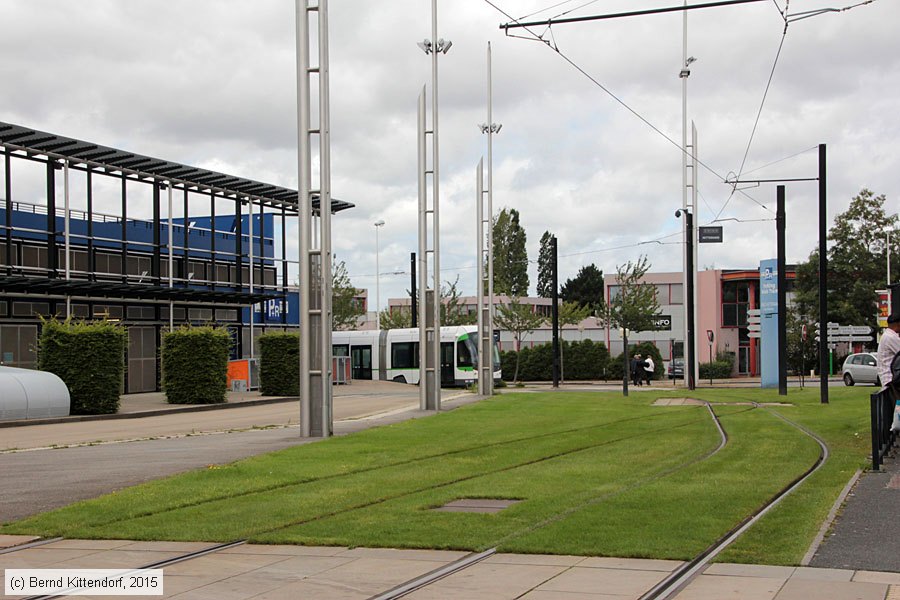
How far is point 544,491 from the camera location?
11922 mm

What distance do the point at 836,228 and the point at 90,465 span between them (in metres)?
65.3

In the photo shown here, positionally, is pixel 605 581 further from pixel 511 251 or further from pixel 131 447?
pixel 511 251

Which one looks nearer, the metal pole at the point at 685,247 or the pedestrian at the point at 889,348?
the pedestrian at the point at 889,348

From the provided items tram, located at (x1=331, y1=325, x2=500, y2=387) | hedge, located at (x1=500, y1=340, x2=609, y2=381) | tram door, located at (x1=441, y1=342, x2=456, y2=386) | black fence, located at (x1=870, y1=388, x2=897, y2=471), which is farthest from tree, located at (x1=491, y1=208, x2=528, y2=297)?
black fence, located at (x1=870, y1=388, x2=897, y2=471)

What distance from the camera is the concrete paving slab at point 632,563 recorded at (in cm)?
784

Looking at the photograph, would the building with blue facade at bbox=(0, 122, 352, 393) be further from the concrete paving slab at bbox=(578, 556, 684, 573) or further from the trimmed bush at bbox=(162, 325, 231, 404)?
the concrete paving slab at bbox=(578, 556, 684, 573)

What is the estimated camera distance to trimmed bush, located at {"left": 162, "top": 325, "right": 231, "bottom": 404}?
3519 cm

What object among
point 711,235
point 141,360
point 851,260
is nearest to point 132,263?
point 141,360

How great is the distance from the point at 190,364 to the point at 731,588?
30.0 metres

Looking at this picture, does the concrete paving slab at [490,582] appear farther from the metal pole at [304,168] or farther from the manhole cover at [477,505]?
the metal pole at [304,168]

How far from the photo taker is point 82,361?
30.0 metres

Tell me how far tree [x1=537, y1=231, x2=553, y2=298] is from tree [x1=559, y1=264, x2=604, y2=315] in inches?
109

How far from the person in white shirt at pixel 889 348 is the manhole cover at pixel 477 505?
6264mm

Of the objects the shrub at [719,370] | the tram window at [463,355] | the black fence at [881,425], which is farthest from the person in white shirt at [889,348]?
the shrub at [719,370]
